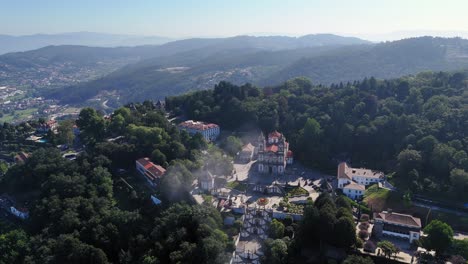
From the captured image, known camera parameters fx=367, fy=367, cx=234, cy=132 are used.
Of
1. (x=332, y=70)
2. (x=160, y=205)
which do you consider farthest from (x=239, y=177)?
(x=332, y=70)

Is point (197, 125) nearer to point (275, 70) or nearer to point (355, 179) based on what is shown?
point (355, 179)

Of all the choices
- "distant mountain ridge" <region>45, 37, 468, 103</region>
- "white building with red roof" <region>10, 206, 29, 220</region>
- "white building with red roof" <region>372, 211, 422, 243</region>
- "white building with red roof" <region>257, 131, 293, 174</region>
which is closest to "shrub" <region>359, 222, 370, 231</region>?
"white building with red roof" <region>372, 211, 422, 243</region>

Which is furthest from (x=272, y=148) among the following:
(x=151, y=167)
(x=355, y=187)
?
(x=151, y=167)

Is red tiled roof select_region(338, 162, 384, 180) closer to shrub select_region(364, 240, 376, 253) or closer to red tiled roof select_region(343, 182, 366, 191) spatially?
red tiled roof select_region(343, 182, 366, 191)

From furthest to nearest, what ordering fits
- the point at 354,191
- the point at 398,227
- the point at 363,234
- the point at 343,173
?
the point at 343,173 < the point at 354,191 < the point at 398,227 < the point at 363,234

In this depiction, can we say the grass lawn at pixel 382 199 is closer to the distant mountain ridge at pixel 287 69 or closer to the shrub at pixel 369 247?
the shrub at pixel 369 247

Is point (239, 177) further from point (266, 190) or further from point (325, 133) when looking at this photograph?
point (325, 133)
